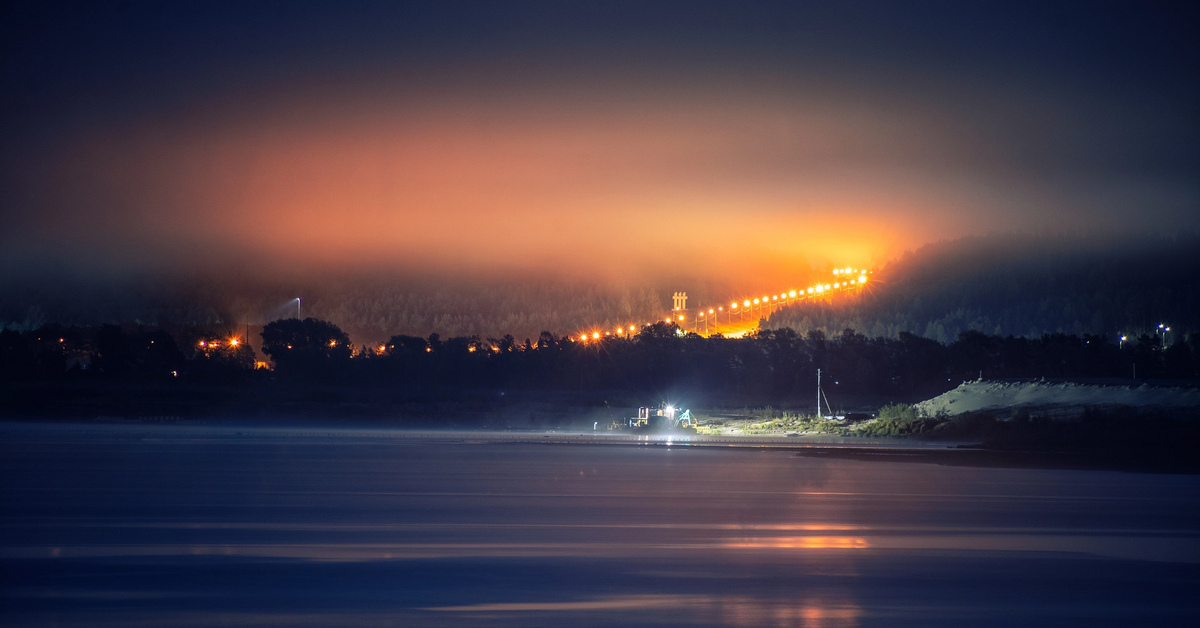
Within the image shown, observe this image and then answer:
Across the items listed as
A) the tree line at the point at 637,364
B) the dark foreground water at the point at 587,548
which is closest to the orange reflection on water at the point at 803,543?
the dark foreground water at the point at 587,548

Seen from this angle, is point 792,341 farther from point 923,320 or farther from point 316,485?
point 316,485

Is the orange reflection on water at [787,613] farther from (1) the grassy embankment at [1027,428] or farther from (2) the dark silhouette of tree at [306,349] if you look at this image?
(2) the dark silhouette of tree at [306,349]

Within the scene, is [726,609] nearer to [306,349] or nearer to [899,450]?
[899,450]

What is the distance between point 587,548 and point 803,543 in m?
3.09

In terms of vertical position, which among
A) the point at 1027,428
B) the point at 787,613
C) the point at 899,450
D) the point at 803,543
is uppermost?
the point at 1027,428

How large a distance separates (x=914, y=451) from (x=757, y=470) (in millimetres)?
12285

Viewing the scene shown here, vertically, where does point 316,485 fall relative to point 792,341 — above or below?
below

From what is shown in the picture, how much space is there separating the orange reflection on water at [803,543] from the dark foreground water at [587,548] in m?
0.07

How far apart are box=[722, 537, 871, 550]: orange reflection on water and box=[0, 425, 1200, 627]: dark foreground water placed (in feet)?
0.23

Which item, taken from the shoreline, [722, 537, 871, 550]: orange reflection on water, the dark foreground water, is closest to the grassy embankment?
the shoreline

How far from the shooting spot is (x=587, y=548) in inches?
547

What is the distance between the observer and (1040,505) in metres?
19.2

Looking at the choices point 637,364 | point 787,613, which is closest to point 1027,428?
point 787,613

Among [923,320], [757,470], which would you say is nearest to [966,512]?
[757,470]
